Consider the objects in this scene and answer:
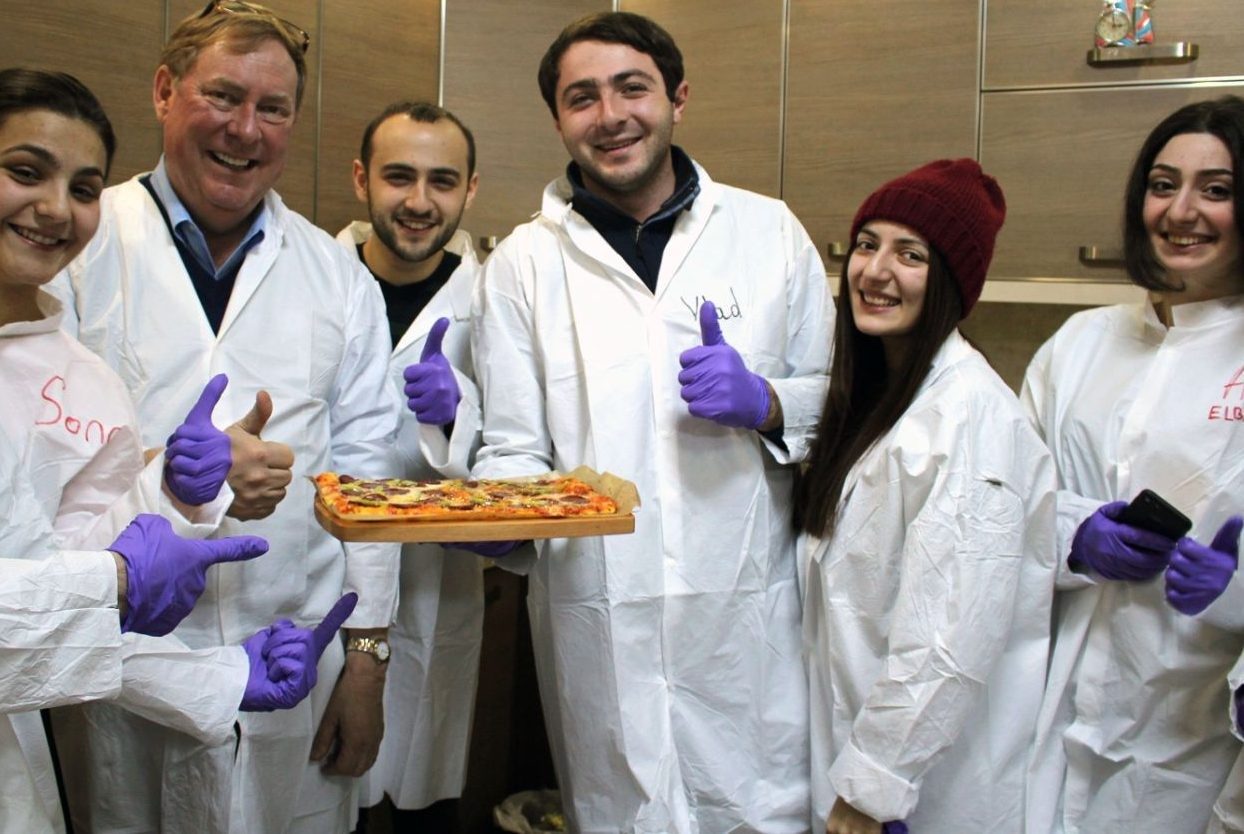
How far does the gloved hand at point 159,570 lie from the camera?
4.04 feet

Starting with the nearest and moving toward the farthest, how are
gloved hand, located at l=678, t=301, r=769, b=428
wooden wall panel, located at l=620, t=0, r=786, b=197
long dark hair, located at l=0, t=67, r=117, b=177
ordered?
long dark hair, located at l=0, t=67, r=117, b=177
gloved hand, located at l=678, t=301, r=769, b=428
wooden wall panel, located at l=620, t=0, r=786, b=197

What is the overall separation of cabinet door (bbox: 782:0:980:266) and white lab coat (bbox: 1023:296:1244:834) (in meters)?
1.24

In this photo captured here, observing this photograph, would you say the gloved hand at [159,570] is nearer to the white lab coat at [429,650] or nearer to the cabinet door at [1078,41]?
the white lab coat at [429,650]

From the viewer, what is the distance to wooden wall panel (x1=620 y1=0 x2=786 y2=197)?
2.98m

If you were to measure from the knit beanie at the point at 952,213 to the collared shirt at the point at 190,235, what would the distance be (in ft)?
3.04

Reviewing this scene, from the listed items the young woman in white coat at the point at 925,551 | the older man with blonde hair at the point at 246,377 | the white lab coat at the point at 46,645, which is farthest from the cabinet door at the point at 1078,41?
the white lab coat at the point at 46,645

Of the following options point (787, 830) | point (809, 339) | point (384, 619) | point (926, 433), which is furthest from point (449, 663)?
point (926, 433)

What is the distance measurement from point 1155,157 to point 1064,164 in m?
1.03

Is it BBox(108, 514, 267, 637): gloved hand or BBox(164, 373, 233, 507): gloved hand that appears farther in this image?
BBox(164, 373, 233, 507): gloved hand

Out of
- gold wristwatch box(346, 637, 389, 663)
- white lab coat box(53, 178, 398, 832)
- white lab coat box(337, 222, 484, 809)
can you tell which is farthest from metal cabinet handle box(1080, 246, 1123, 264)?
gold wristwatch box(346, 637, 389, 663)

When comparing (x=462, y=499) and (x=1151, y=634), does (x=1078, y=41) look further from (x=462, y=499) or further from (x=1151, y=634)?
(x=462, y=499)

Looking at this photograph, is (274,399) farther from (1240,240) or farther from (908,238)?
(1240,240)

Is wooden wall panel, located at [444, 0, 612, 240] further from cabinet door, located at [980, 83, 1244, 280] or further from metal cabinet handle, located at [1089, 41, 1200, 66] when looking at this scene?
metal cabinet handle, located at [1089, 41, 1200, 66]

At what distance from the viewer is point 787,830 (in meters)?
1.68
